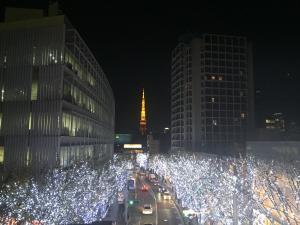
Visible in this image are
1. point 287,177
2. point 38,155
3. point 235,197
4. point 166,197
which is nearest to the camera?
point 287,177

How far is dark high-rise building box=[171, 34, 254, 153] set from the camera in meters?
83.7

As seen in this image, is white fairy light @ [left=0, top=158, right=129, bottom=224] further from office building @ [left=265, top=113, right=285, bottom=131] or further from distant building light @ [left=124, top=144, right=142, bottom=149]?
distant building light @ [left=124, top=144, right=142, bottom=149]

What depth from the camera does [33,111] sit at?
2791 centimetres

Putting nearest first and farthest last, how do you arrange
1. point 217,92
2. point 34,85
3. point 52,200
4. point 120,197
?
point 52,200, point 34,85, point 120,197, point 217,92

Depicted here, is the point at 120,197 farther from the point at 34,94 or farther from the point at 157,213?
the point at 34,94

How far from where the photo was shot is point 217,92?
8556cm

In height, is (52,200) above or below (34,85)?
below

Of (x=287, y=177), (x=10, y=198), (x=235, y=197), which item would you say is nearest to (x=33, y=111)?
(x=10, y=198)

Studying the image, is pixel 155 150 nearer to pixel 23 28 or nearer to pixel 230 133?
pixel 230 133

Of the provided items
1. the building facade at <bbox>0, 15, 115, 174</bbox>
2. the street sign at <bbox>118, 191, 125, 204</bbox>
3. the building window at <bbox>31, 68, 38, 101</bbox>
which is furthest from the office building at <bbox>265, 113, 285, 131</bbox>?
the building window at <bbox>31, 68, 38, 101</bbox>

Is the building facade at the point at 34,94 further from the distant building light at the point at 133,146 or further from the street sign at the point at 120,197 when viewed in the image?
the distant building light at the point at 133,146

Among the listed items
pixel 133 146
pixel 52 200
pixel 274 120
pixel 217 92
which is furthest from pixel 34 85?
pixel 133 146

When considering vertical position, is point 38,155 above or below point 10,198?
above

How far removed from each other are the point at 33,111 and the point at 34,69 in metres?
3.63
